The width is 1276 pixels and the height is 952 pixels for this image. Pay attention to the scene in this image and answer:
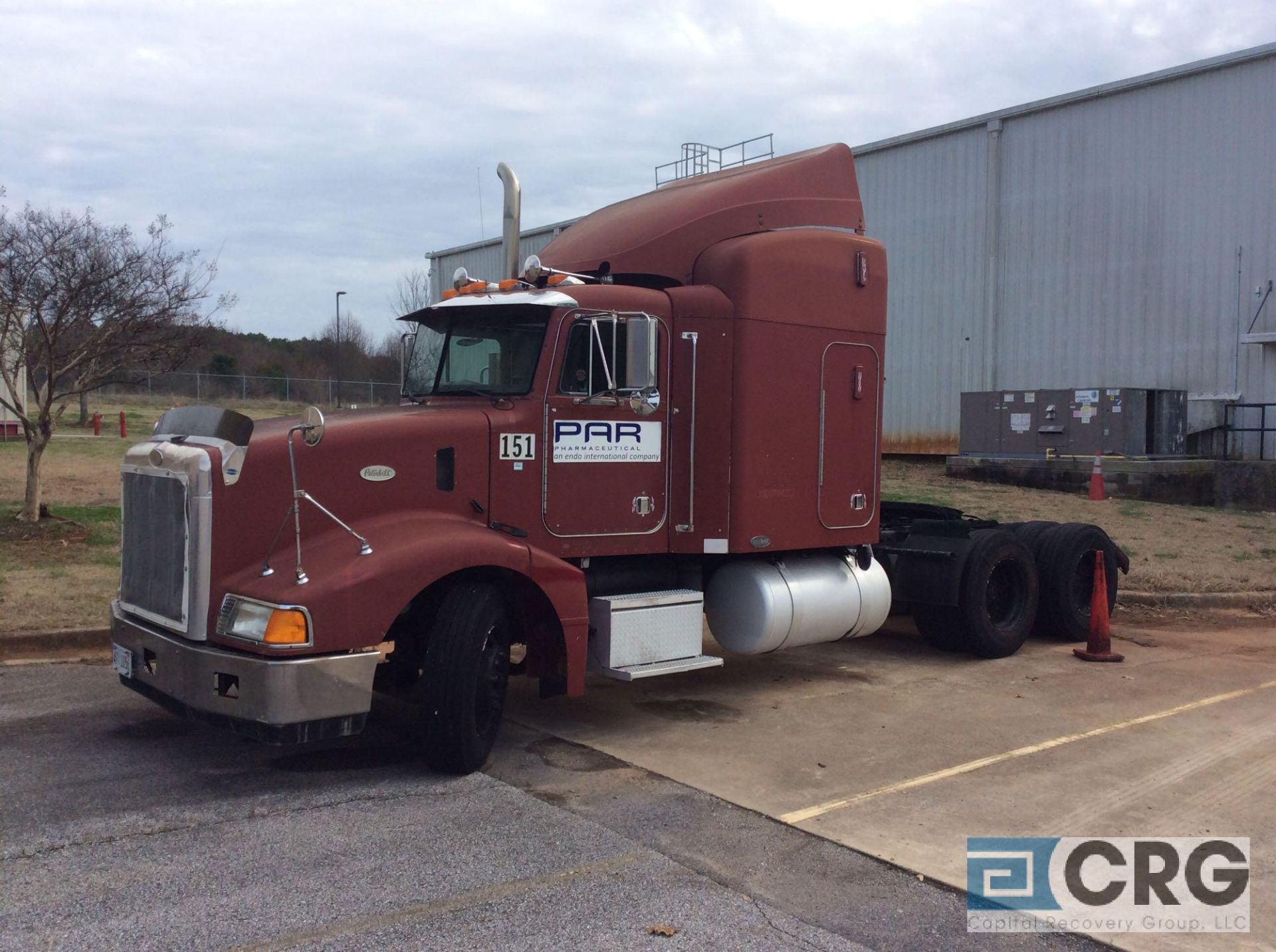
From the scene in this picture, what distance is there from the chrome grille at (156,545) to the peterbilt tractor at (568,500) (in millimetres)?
21

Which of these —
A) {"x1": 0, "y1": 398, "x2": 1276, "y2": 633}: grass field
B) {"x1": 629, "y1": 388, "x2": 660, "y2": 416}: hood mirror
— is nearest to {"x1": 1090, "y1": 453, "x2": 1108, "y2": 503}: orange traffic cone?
{"x1": 0, "y1": 398, "x2": 1276, "y2": 633}: grass field

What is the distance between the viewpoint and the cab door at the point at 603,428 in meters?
6.86

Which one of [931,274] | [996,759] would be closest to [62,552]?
[996,759]

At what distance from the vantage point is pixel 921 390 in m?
29.4

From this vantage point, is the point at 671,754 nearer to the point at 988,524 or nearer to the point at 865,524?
the point at 865,524

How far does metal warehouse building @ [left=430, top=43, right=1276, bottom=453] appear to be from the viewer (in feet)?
75.5

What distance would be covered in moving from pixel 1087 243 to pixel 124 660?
24.4 meters

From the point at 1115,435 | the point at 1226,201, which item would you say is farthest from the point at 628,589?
the point at 1226,201

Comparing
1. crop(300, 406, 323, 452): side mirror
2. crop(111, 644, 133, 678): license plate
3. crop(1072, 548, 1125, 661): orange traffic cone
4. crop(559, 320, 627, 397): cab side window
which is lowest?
crop(1072, 548, 1125, 661): orange traffic cone

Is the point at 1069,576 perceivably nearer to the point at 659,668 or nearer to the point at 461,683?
the point at 659,668

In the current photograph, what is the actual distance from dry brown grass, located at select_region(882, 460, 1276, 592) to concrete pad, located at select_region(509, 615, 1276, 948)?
2869mm

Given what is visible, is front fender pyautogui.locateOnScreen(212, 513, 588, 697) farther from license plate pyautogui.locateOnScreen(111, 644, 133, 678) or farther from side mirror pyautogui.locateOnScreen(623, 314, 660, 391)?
side mirror pyautogui.locateOnScreen(623, 314, 660, 391)

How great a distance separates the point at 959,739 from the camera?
7059 millimetres

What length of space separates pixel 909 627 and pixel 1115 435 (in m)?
13.2
